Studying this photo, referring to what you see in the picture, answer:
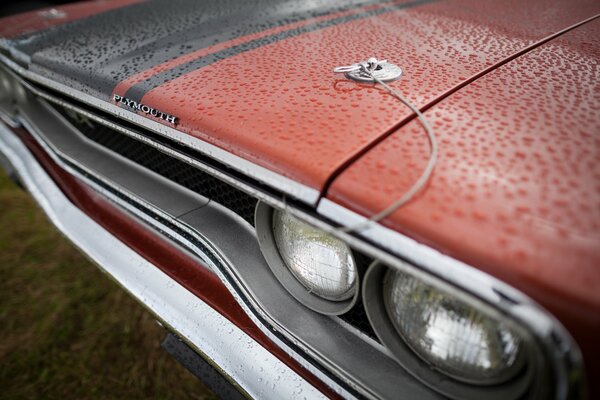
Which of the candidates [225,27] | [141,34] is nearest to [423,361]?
[225,27]

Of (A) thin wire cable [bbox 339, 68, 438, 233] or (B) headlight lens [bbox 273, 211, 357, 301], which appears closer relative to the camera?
(A) thin wire cable [bbox 339, 68, 438, 233]

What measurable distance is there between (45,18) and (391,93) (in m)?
1.52

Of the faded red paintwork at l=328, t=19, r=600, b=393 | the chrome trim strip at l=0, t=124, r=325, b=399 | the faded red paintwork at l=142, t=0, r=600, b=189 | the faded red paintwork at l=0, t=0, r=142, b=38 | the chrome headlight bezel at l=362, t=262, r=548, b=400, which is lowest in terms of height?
the chrome trim strip at l=0, t=124, r=325, b=399

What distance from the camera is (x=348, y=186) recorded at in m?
0.69

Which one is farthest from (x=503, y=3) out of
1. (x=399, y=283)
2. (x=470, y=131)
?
(x=399, y=283)

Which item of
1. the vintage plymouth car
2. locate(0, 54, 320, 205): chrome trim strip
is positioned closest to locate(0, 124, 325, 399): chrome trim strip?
the vintage plymouth car

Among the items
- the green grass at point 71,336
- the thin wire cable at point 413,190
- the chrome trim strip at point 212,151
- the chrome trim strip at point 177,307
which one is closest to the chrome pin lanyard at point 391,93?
the thin wire cable at point 413,190

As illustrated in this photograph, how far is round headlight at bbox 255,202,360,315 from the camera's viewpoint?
859 millimetres

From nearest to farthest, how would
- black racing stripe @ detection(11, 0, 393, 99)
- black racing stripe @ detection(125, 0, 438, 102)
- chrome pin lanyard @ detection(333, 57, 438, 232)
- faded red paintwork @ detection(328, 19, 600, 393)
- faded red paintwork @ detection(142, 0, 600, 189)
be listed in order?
faded red paintwork @ detection(328, 19, 600, 393)
chrome pin lanyard @ detection(333, 57, 438, 232)
faded red paintwork @ detection(142, 0, 600, 189)
black racing stripe @ detection(125, 0, 438, 102)
black racing stripe @ detection(11, 0, 393, 99)

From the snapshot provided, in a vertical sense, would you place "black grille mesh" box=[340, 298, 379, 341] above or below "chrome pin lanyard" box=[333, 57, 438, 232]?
below

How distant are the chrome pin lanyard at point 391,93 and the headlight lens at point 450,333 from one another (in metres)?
0.14

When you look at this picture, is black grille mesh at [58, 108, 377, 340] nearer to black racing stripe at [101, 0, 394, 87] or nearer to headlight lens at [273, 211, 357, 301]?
headlight lens at [273, 211, 357, 301]

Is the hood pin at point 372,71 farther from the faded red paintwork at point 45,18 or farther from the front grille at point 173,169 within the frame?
the faded red paintwork at point 45,18

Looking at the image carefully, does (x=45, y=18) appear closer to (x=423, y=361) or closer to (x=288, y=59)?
(x=288, y=59)
